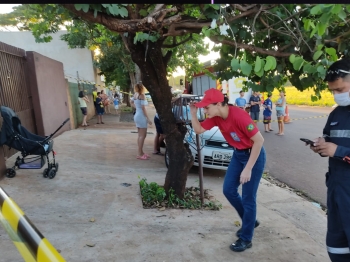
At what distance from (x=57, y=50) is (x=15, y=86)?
1817cm

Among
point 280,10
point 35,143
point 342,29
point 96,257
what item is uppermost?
point 280,10

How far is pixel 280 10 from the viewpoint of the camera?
291cm

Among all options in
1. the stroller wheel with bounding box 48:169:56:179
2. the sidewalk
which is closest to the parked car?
the sidewalk

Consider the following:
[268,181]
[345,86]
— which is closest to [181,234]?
[345,86]

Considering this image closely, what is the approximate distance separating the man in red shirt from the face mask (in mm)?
882

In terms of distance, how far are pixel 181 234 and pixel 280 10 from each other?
270 centimetres

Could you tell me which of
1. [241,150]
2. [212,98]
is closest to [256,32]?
[212,98]

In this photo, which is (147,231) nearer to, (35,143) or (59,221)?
(59,221)

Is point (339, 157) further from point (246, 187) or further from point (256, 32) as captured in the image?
point (256, 32)

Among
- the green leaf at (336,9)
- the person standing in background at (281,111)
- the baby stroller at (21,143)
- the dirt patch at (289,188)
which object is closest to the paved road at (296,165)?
the dirt patch at (289,188)

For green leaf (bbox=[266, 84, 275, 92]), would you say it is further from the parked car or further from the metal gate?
the metal gate

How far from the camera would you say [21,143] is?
5.11m

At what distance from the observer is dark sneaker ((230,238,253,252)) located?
333 cm

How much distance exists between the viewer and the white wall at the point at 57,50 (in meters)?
23.3
